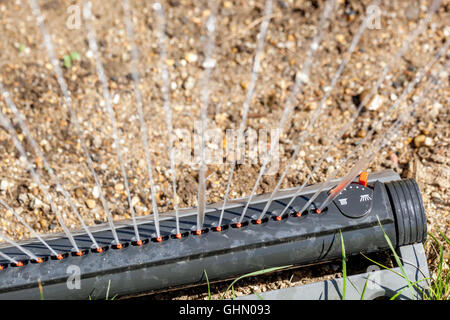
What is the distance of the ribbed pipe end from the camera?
1984 millimetres

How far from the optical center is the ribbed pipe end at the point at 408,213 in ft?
6.51

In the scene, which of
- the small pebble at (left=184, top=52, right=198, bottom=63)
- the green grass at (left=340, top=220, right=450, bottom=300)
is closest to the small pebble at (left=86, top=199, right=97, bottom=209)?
the small pebble at (left=184, top=52, right=198, bottom=63)

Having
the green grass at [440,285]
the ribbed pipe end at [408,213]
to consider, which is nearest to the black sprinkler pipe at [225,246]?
the ribbed pipe end at [408,213]

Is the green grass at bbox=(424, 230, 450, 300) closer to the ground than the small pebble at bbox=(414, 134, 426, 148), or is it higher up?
closer to the ground

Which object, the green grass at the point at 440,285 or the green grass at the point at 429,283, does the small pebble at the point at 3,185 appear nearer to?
the green grass at the point at 429,283

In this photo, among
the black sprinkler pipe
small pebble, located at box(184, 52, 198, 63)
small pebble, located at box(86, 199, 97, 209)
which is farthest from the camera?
small pebble, located at box(184, 52, 198, 63)

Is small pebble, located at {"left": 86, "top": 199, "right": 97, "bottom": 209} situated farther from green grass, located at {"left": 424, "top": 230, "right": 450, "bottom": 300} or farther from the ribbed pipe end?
green grass, located at {"left": 424, "top": 230, "right": 450, "bottom": 300}

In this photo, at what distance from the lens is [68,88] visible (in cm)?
287

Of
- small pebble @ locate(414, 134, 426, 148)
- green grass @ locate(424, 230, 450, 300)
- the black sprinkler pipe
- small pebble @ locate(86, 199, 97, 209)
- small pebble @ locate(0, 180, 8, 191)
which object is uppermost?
small pebble @ locate(414, 134, 426, 148)

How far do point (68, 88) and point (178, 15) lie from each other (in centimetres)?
83

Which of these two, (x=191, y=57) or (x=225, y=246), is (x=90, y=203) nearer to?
(x=225, y=246)

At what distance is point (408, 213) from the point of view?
199cm

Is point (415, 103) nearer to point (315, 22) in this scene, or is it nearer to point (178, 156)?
point (315, 22)

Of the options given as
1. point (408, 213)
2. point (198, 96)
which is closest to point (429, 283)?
point (408, 213)
